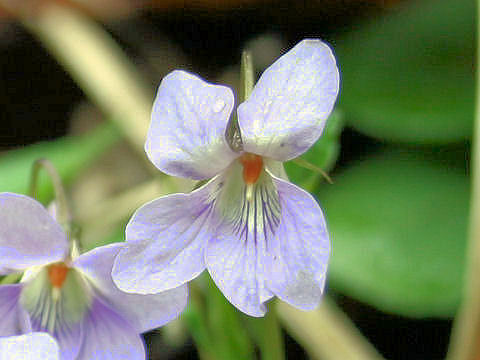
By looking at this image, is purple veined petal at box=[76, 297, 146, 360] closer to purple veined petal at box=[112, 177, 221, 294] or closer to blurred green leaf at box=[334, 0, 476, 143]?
purple veined petal at box=[112, 177, 221, 294]

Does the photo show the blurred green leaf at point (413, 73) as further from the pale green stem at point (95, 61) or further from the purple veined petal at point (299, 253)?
the purple veined petal at point (299, 253)

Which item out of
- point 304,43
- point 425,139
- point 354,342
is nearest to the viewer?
point 304,43

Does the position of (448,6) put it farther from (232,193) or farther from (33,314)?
(33,314)

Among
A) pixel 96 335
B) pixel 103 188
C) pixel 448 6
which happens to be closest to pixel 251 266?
pixel 96 335

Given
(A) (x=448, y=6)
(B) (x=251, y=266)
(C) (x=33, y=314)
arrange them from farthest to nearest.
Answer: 1. (A) (x=448, y=6)
2. (C) (x=33, y=314)
3. (B) (x=251, y=266)

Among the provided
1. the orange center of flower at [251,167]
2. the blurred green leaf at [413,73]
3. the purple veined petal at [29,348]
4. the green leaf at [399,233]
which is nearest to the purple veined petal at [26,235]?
the purple veined petal at [29,348]

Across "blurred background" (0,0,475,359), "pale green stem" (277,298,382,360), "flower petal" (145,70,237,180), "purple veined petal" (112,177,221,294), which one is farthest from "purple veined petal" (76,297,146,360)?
"pale green stem" (277,298,382,360)
